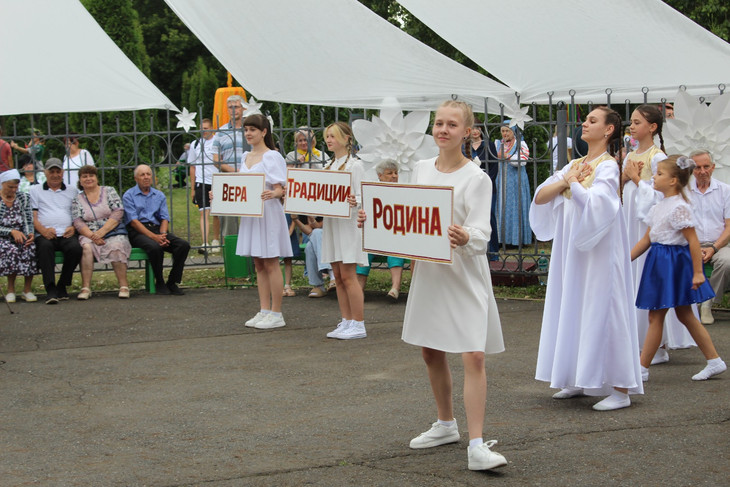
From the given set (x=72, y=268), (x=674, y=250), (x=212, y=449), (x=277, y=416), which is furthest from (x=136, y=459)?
(x=72, y=268)

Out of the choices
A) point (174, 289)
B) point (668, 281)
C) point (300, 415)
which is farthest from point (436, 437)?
point (174, 289)

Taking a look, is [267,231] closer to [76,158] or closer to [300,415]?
[300,415]

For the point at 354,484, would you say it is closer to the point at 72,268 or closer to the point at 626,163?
the point at 626,163

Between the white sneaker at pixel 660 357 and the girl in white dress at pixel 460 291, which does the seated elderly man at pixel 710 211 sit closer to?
the white sneaker at pixel 660 357

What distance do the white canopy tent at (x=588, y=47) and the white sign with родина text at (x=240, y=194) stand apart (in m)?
2.85

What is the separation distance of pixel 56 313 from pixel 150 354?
2.58m

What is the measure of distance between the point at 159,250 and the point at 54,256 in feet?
3.79

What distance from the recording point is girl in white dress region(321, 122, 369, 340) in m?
8.76

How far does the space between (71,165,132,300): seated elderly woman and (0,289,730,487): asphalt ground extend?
76.6 inches

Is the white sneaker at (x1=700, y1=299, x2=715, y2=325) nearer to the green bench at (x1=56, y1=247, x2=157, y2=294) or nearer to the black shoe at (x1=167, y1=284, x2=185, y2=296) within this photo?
the black shoe at (x1=167, y1=284, x2=185, y2=296)

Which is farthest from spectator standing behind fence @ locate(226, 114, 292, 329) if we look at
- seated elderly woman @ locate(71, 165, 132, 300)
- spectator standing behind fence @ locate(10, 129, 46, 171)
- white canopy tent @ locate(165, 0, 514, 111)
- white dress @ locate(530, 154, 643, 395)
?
spectator standing behind fence @ locate(10, 129, 46, 171)

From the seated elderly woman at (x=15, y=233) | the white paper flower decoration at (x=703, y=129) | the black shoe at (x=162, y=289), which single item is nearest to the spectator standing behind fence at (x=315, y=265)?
the black shoe at (x=162, y=289)

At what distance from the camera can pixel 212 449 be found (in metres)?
5.41

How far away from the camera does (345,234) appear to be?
28.9 ft
